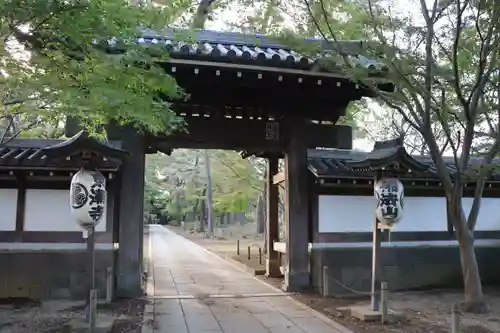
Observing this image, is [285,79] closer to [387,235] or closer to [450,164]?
[387,235]

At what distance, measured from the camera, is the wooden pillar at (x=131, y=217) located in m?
9.25

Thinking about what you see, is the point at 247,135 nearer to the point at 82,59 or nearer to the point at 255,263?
the point at 82,59

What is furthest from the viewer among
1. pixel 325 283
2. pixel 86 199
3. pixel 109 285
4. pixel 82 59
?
pixel 325 283

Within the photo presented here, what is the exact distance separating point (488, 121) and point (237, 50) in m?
5.09

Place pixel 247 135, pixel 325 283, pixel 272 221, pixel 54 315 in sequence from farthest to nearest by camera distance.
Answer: pixel 272 221 < pixel 247 135 < pixel 325 283 < pixel 54 315

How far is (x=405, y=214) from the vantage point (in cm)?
1090

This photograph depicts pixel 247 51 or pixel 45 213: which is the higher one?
pixel 247 51

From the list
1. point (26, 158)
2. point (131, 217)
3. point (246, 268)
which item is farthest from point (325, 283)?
point (26, 158)

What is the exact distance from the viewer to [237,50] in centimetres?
862

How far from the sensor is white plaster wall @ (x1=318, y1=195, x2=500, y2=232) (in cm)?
1038

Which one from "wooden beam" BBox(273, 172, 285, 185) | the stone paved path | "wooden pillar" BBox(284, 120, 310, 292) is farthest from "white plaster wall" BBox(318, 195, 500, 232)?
the stone paved path

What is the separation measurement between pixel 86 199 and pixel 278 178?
5.53m

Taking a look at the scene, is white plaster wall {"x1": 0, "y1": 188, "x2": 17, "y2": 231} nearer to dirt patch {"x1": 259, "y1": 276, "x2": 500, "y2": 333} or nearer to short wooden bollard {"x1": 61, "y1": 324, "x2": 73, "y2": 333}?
short wooden bollard {"x1": 61, "y1": 324, "x2": 73, "y2": 333}

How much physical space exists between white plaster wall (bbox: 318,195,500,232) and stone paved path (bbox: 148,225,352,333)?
2057 millimetres
